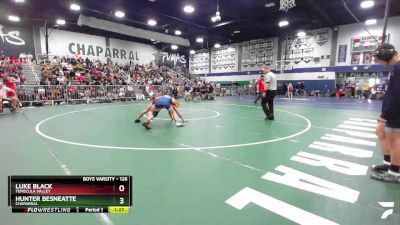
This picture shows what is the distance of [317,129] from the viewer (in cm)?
696

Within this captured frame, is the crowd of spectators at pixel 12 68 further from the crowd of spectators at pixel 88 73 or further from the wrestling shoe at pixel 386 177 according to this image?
the wrestling shoe at pixel 386 177

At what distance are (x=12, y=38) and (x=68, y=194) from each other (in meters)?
27.7

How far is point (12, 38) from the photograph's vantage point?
75.5 feet

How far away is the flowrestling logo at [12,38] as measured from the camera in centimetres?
2244

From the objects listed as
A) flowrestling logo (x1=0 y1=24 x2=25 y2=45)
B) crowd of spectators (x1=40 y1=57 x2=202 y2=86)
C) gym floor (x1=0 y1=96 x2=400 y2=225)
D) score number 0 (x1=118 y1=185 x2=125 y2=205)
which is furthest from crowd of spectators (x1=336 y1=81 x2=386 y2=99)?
flowrestling logo (x1=0 y1=24 x2=25 y2=45)

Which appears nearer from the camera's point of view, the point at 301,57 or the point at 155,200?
the point at 155,200

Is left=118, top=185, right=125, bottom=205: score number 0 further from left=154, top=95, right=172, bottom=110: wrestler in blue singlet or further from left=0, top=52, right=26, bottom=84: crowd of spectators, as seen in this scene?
left=0, top=52, right=26, bottom=84: crowd of spectators

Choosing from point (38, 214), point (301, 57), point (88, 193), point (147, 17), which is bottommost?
point (38, 214)

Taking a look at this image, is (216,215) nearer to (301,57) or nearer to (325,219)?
(325,219)

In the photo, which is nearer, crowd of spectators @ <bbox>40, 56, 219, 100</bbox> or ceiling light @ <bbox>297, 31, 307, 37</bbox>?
crowd of spectators @ <bbox>40, 56, 219, 100</bbox>

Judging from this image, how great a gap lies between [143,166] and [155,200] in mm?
1180

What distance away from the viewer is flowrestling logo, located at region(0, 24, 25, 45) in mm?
22438

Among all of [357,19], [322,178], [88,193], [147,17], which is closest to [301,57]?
[357,19]

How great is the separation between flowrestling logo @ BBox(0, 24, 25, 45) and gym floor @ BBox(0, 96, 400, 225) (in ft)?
69.2
